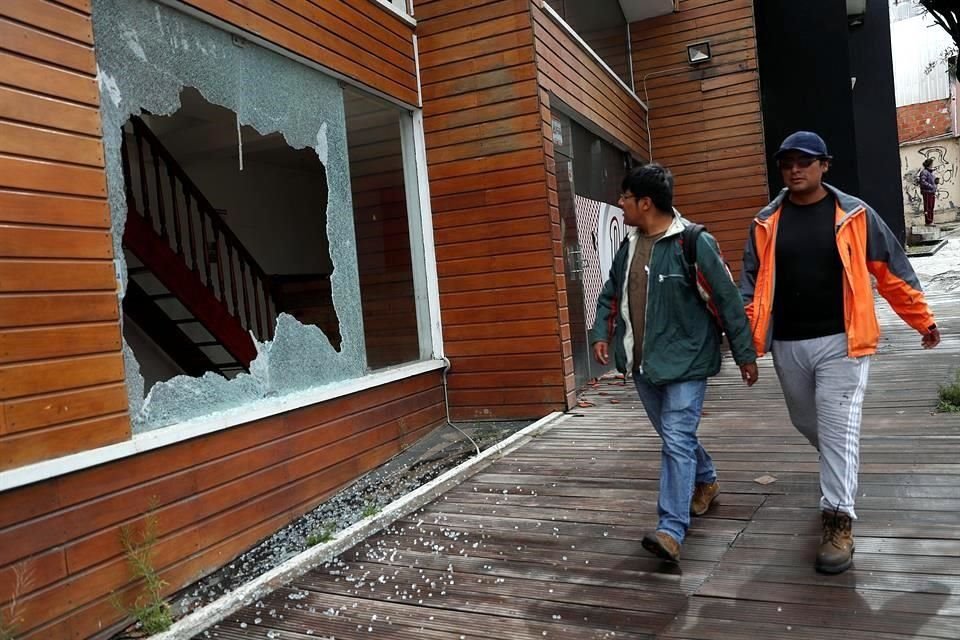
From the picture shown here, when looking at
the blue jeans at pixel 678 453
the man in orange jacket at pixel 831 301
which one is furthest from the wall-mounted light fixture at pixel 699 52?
the blue jeans at pixel 678 453

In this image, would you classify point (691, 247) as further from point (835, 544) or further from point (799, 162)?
point (835, 544)

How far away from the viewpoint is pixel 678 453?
3.11 metres

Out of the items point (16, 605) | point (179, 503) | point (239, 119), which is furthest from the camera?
point (239, 119)

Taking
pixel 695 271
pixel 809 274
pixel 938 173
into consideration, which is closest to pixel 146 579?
pixel 695 271

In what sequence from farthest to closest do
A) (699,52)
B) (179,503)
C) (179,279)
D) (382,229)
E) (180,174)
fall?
(699,52)
(180,174)
(179,279)
(382,229)
(179,503)

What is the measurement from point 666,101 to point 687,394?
335 inches

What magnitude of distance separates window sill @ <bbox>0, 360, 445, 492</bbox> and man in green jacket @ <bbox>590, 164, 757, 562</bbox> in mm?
2066

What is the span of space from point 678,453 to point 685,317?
599 millimetres

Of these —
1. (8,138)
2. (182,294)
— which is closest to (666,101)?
(182,294)

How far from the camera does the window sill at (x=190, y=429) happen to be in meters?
2.80

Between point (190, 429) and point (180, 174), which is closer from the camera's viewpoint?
point (190, 429)

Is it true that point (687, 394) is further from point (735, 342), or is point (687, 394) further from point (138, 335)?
point (138, 335)

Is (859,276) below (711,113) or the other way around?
below

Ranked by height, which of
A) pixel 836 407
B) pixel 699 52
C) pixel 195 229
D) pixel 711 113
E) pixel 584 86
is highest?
pixel 699 52
